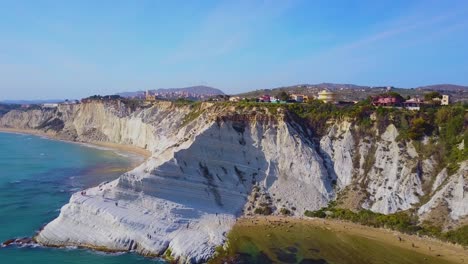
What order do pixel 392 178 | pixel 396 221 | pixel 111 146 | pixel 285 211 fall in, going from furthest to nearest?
pixel 111 146 < pixel 392 178 < pixel 285 211 < pixel 396 221

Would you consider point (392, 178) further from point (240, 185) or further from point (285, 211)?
point (240, 185)

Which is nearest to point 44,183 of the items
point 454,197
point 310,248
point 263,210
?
point 263,210

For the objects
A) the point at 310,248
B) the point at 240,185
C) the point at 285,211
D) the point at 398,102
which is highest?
the point at 398,102

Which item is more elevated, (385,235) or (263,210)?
(263,210)

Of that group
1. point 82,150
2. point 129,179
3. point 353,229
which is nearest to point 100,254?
point 129,179

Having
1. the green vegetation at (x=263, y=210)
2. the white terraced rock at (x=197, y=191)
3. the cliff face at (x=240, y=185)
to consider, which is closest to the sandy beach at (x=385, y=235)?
the green vegetation at (x=263, y=210)
